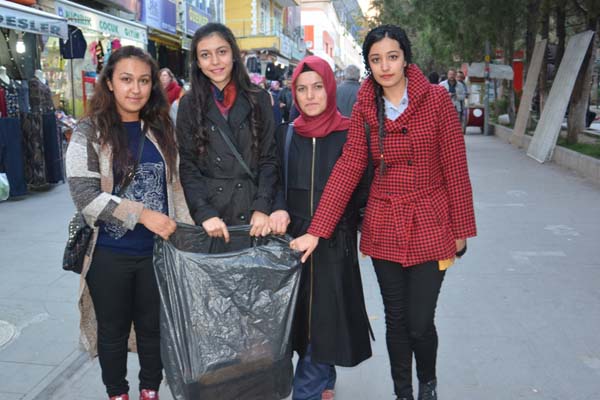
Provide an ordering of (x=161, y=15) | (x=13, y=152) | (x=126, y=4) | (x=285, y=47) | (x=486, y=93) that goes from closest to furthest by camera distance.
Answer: (x=13, y=152) → (x=126, y=4) → (x=161, y=15) → (x=486, y=93) → (x=285, y=47)

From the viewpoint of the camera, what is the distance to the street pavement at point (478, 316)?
3346mm

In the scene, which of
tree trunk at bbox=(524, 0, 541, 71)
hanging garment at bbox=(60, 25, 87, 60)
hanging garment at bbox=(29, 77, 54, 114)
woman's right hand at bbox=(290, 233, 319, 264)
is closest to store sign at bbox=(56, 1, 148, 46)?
hanging garment at bbox=(60, 25, 87, 60)

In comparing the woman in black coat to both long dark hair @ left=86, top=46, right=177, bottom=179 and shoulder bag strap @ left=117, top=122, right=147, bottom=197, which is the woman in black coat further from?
shoulder bag strap @ left=117, top=122, right=147, bottom=197

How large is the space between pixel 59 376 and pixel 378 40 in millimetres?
2500

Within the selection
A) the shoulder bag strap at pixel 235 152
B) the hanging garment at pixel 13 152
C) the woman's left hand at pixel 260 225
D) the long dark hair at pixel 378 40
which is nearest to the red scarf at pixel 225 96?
the shoulder bag strap at pixel 235 152

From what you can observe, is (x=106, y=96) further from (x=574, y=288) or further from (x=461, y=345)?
→ (x=574, y=288)

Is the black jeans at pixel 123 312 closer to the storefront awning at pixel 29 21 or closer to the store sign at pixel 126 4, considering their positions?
the storefront awning at pixel 29 21

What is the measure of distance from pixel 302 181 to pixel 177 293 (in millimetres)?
777

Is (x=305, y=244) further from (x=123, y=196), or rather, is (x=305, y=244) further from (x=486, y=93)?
(x=486, y=93)

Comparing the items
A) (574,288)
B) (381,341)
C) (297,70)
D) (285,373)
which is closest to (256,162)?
(297,70)

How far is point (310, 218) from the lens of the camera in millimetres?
2828

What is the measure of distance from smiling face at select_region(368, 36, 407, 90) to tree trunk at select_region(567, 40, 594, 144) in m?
10.7

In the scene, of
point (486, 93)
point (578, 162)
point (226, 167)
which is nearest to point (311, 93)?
point (226, 167)

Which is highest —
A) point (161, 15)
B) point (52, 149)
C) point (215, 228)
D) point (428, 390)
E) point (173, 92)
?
point (161, 15)
